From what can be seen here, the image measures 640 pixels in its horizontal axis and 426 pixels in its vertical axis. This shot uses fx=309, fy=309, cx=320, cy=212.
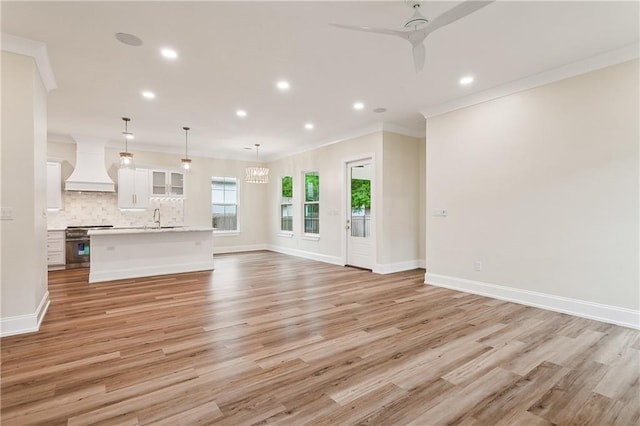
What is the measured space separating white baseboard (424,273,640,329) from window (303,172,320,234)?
3657mm

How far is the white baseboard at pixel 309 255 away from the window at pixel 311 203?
0.58 meters

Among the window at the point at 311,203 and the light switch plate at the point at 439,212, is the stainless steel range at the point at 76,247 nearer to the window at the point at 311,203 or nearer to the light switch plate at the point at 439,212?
the window at the point at 311,203

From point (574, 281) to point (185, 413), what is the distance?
4.22 meters

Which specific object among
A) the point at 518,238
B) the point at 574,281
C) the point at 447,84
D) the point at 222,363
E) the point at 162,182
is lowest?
the point at 222,363

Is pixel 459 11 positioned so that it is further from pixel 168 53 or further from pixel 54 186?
pixel 54 186

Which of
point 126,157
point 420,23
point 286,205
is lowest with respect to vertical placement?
point 286,205

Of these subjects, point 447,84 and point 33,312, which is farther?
point 447,84

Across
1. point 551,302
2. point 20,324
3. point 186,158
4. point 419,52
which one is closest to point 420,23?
point 419,52

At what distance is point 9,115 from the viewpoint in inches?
122

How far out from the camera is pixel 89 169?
7.14m

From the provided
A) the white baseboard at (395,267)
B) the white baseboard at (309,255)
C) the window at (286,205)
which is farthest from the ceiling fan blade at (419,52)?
the window at (286,205)

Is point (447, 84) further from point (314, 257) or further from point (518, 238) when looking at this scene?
point (314, 257)

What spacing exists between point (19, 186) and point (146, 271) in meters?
3.01

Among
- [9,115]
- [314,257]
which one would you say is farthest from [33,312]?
[314,257]
